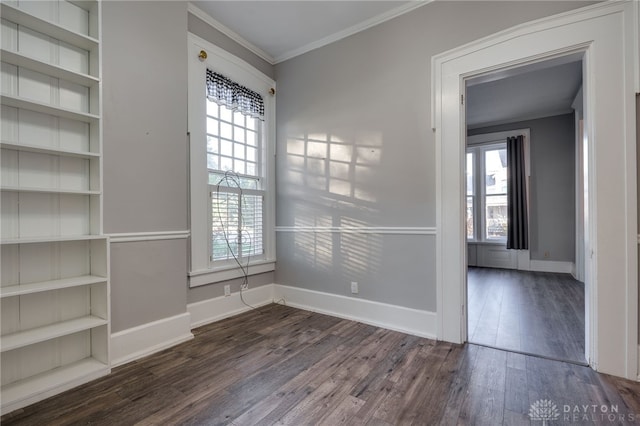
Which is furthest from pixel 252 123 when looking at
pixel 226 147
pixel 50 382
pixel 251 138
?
pixel 50 382

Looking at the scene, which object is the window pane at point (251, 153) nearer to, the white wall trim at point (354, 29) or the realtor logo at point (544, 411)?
the white wall trim at point (354, 29)

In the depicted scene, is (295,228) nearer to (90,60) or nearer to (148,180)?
(148,180)

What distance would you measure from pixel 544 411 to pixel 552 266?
4.90 m

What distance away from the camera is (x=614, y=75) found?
1901 millimetres

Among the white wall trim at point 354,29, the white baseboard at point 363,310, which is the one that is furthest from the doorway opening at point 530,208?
the white wall trim at point 354,29

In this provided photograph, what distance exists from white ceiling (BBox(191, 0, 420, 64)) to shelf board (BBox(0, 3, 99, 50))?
1160 millimetres

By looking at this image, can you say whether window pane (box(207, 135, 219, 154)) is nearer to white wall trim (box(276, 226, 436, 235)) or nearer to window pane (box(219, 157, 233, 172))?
window pane (box(219, 157, 233, 172))

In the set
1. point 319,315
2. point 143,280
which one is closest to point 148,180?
point 143,280

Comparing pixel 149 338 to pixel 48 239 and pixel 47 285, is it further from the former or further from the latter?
pixel 48 239

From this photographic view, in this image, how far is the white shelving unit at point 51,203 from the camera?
1.68 metres

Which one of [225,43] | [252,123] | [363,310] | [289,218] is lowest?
[363,310]

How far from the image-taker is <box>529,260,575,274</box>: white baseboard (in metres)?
5.27

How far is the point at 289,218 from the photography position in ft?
11.6

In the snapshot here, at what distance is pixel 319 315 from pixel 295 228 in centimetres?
100
